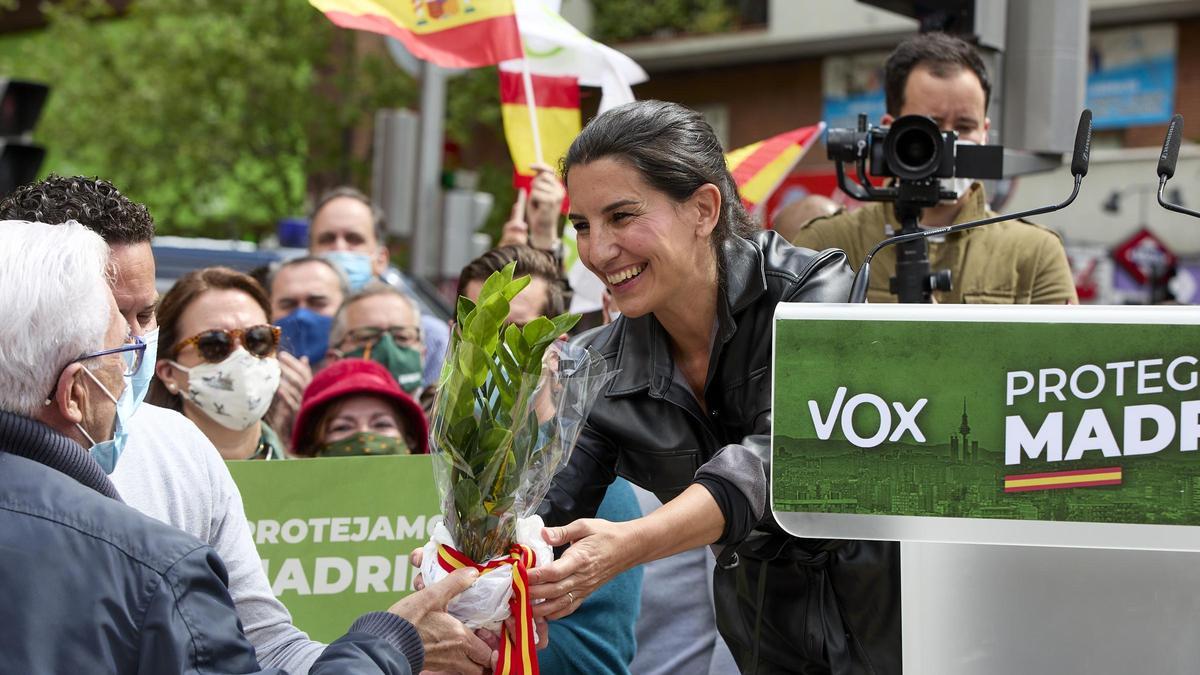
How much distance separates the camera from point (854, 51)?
2447 centimetres

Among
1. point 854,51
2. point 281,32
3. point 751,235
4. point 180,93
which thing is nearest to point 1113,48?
point 854,51

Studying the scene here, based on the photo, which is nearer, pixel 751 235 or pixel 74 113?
pixel 751 235

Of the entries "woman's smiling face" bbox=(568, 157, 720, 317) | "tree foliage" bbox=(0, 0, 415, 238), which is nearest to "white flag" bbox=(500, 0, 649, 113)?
"woman's smiling face" bbox=(568, 157, 720, 317)

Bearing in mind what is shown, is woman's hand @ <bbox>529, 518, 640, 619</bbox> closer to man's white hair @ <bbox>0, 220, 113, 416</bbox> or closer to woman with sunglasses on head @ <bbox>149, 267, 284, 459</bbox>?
man's white hair @ <bbox>0, 220, 113, 416</bbox>

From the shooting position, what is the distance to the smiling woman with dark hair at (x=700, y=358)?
3.19 metres

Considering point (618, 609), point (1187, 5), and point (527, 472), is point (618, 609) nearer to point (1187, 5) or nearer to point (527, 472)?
point (527, 472)

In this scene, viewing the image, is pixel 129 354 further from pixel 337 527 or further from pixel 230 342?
pixel 230 342

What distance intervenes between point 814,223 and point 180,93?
1786cm

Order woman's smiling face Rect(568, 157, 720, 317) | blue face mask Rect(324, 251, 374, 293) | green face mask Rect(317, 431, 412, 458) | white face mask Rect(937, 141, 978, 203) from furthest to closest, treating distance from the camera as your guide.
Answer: blue face mask Rect(324, 251, 374, 293) → green face mask Rect(317, 431, 412, 458) → white face mask Rect(937, 141, 978, 203) → woman's smiling face Rect(568, 157, 720, 317)

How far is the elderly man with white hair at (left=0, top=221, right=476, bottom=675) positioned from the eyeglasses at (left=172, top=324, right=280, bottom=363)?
1.76 m

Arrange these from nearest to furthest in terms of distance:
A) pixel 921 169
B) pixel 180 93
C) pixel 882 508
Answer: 1. pixel 882 508
2. pixel 921 169
3. pixel 180 93

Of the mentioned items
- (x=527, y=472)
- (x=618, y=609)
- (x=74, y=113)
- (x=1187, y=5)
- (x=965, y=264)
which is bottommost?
(x=618, y=609)

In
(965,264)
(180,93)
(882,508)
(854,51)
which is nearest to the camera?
(882,508)

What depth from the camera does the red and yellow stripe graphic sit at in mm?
2234
